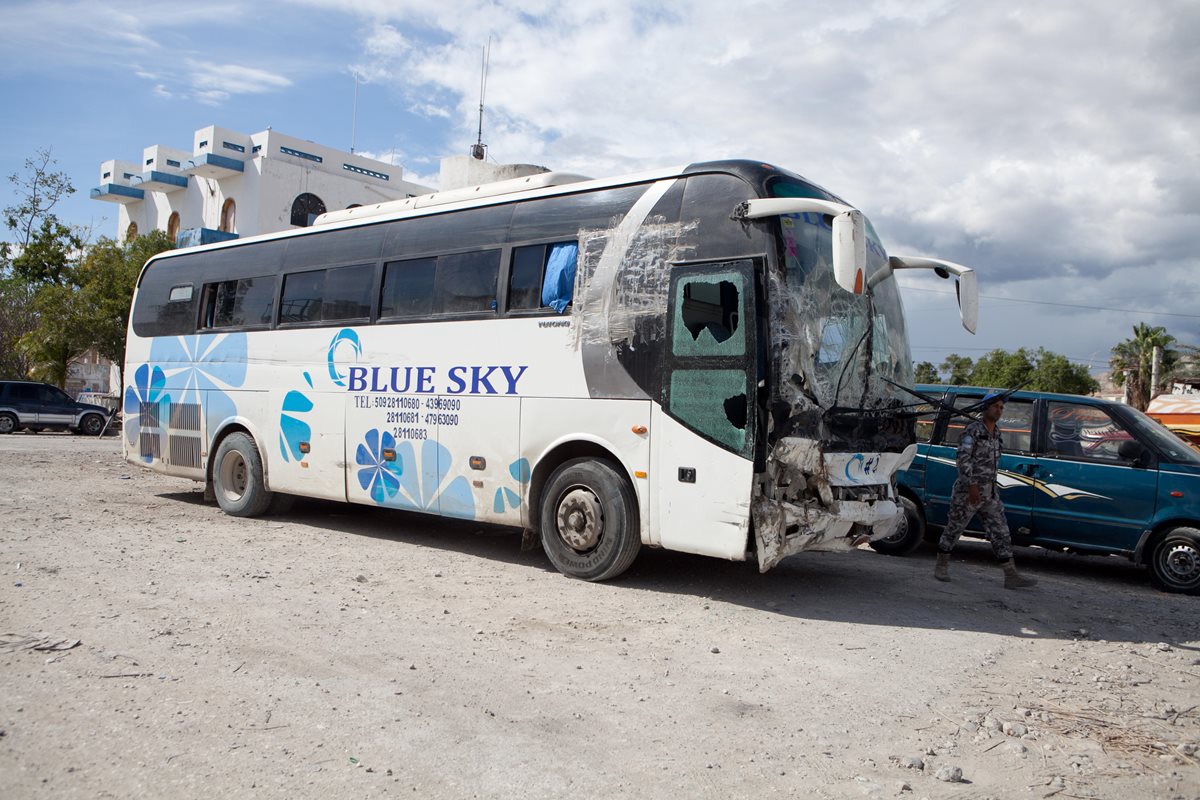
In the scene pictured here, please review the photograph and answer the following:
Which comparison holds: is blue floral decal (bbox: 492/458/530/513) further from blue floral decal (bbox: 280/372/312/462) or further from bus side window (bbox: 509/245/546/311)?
blue floral decal (bbox: 280/372/312/462)

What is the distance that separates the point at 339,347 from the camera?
998cm

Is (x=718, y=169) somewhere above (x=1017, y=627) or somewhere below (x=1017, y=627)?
above

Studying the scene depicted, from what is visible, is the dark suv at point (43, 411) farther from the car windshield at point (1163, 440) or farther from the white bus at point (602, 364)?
the car windshield at point (1163, 440)

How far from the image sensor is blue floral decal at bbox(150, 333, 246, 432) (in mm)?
11273

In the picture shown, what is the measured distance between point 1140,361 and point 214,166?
Answer: 50.9 m

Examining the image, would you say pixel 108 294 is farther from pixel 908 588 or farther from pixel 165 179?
pixel 908 588

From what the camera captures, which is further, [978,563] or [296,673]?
[978,563]

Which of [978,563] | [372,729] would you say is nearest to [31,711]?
[372,729]

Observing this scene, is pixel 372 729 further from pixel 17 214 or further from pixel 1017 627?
pixel 17 214

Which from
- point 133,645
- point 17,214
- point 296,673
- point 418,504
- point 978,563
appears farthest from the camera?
point 17,214

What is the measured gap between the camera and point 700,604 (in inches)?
280

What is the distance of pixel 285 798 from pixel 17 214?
39575 mm

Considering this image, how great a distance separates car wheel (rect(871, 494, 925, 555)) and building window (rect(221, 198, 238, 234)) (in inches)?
1319

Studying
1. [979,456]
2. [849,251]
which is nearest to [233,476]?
[849,251]
